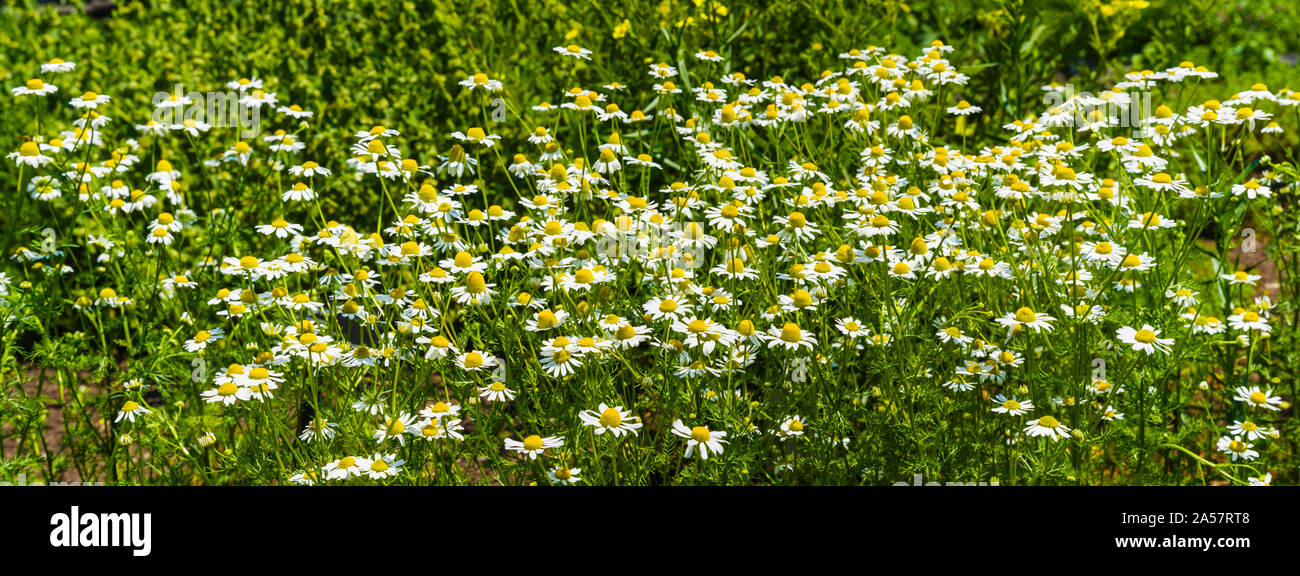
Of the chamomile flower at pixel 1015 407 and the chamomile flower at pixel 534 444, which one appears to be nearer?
the chamomile flower at pixel 534 444

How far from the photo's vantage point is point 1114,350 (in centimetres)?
323

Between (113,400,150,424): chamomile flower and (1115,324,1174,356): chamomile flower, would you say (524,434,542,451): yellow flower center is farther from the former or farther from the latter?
(1115,324,1174,356): chamomile flower

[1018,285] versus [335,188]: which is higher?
[1018,285]

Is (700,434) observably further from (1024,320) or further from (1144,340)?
(1144,340)

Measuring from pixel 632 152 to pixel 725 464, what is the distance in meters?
2.06

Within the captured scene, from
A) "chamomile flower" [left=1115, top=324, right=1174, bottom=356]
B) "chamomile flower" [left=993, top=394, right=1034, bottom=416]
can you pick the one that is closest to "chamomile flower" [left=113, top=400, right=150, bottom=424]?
"chamomile flower" [left=993, top=394, right=1034, bottom=416]

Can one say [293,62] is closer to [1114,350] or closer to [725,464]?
[725,464]

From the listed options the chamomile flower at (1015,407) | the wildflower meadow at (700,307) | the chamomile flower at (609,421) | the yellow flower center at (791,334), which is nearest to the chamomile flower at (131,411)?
the wildflower meadow at (700,307)

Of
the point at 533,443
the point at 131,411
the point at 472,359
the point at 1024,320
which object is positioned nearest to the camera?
the point at 533,443

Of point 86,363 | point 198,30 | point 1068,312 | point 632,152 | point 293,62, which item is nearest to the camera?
point 1068,312

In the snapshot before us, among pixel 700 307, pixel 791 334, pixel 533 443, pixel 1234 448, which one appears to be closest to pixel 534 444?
pixel 533 443

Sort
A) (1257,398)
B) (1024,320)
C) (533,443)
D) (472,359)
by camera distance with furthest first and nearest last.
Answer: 1. (1257,398)
2. (1024,320)
3. (472,359)
4. (533,443)

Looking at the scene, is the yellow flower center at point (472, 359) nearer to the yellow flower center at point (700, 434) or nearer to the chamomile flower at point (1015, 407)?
the yellow flower center at point (700, 434)

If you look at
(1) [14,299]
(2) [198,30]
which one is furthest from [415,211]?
(2) [198,30]
